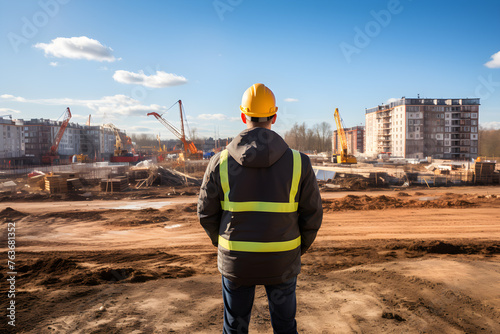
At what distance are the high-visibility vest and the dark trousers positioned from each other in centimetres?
26

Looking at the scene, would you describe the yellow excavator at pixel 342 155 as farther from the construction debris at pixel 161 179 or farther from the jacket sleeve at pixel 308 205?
the jacket sleeve at pixel 308 205

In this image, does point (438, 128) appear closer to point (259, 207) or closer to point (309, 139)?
point (309, 139)

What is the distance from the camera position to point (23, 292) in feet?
14.9

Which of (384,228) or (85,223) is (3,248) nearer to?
(85,223)

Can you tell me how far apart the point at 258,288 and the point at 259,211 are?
9.54ft

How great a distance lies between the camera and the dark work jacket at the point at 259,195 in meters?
1.92

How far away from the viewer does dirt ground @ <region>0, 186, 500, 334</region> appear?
347 cm

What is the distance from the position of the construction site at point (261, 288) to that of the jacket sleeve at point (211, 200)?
66.8 inches

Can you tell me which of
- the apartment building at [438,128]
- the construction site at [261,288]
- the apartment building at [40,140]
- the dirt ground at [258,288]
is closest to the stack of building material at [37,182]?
the construction site at [261,288]

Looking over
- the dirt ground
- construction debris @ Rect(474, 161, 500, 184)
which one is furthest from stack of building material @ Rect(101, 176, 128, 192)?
construction debris @ Rect(474, 161, 500, 184)

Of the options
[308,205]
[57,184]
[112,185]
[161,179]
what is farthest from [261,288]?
[161,179]

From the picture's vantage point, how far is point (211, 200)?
2131 mm

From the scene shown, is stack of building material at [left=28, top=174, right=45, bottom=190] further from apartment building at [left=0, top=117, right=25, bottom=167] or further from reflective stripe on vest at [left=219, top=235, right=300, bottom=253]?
apartment building at [left=0, top=117, right=25, bottom=167]

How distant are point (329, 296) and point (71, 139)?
10130 centimetres
